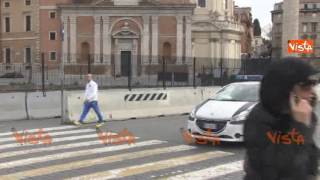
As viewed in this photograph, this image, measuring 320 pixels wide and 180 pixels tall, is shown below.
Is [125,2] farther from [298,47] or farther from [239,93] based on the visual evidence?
[239,93]

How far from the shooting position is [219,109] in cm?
1241

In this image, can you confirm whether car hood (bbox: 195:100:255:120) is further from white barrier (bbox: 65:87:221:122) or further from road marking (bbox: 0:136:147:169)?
white barrier (bbox: 65:87:221:122)

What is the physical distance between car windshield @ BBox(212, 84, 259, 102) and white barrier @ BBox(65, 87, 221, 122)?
230 inches

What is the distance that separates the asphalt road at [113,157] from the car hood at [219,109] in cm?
69

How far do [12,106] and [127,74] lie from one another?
225 inches

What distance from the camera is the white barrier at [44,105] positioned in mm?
19281

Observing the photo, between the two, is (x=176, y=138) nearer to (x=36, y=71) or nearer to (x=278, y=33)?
(x=36, y=71)

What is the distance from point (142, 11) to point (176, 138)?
6634 centimetres

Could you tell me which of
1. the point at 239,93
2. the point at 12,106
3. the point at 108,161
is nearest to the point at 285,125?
the point at 108,161

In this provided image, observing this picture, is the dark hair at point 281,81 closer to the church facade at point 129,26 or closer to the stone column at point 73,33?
the church facade at point 129,26

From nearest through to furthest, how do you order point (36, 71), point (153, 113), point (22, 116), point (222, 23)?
1. point (22, 116)
2. point (153, 113)
3. point (36, 71)
4. point (222, 23)

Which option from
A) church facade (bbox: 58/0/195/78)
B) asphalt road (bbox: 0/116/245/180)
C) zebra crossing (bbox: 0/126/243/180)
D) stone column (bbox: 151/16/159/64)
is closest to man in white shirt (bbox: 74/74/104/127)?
asphalt road (bbox: 0/116/245/180)

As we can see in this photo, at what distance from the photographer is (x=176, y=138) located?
14039 mm

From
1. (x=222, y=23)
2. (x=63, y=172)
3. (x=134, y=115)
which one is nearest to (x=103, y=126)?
(x=134, y=115)
